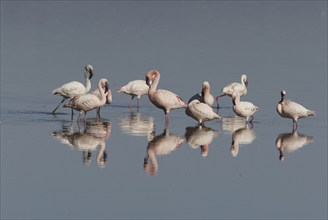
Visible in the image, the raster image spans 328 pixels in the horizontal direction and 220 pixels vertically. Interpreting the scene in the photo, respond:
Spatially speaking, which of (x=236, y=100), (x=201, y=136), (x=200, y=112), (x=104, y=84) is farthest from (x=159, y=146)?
(x=104, y=84)

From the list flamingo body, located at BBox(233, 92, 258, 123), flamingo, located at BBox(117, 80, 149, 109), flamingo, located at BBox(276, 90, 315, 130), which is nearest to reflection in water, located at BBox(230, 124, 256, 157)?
flamingo body, located at BBox(233, 92, 258, 123)

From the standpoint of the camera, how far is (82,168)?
14719mm

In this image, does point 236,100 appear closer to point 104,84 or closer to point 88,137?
point 104,84

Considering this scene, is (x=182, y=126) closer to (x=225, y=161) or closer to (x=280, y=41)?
(x=225, y=161)

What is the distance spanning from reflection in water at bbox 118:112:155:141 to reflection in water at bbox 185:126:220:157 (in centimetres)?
73

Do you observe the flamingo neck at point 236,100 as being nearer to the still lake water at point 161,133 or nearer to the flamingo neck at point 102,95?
the still lake water at point 161,133

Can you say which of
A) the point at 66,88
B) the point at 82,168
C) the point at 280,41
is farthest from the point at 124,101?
the point at 280,41

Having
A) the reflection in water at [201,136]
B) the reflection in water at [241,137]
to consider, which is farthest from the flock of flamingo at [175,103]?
the reflection in water at [241,137]

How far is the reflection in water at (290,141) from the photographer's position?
1688cm

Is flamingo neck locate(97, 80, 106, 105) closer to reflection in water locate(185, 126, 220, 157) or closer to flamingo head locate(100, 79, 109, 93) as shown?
flamingo head locate(100, 79, 109, 93)

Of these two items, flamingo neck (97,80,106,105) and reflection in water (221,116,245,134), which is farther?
flamingo neck (97,80,106,105)

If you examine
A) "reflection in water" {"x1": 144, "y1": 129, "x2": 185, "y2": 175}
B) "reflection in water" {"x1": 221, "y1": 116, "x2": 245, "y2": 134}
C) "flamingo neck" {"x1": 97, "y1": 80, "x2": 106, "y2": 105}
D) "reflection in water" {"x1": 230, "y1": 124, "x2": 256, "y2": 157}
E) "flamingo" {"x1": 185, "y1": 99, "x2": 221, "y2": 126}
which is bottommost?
"reflection in water" {"x1": 144, "y1": 129, "x2": 185, "y2": 175}

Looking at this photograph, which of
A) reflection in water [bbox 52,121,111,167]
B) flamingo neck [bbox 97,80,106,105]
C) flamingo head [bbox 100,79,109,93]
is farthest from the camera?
flamingo head [bbox 100,79,109,93]

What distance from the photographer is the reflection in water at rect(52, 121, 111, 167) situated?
15.8 meters
